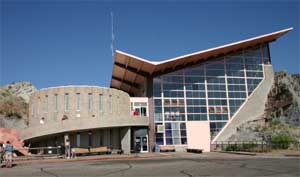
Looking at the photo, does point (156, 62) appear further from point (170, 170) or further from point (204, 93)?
point (170, 170)

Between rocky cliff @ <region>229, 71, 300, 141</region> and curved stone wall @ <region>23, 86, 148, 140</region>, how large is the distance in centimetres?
1274

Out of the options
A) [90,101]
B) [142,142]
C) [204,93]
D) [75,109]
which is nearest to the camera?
[75,109]

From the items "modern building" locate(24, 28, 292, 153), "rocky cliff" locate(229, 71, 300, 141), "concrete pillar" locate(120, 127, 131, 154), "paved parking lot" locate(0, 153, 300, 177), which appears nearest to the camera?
"paved parking lot" locate(0, 153, 300, 177)

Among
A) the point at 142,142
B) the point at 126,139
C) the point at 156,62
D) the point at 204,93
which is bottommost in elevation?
the point at 142,142

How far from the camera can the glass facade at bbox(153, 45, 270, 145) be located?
112ft

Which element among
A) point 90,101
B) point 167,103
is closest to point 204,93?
point 167,103

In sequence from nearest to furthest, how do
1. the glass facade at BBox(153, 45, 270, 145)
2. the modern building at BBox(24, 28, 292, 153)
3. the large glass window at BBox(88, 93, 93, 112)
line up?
the modern building at BBox(24, 28, 292, 153), the large glass window at BBox(88, 93, 93, 112), the glass facade at BBox(153, 45, 270, 145)

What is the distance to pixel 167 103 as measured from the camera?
34312mm

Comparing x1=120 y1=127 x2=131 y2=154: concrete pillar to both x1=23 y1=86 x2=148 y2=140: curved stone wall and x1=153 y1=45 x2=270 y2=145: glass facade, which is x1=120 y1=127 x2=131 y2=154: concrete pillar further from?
x1=153 y1=45 x2=270 y2=145: glass facade

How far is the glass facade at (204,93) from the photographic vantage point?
34.0 metres

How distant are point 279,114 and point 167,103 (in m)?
13.4

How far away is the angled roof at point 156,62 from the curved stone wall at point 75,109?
4.38 metres

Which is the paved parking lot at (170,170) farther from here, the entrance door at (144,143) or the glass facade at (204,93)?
the glass facade at (204,93)

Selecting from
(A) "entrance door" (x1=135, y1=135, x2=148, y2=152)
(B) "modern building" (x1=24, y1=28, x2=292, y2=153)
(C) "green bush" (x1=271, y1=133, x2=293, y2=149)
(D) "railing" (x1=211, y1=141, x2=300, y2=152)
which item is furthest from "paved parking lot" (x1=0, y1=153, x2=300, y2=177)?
(A) "entrance door" (x1=135, y1=135, x2=148, y2=152)
